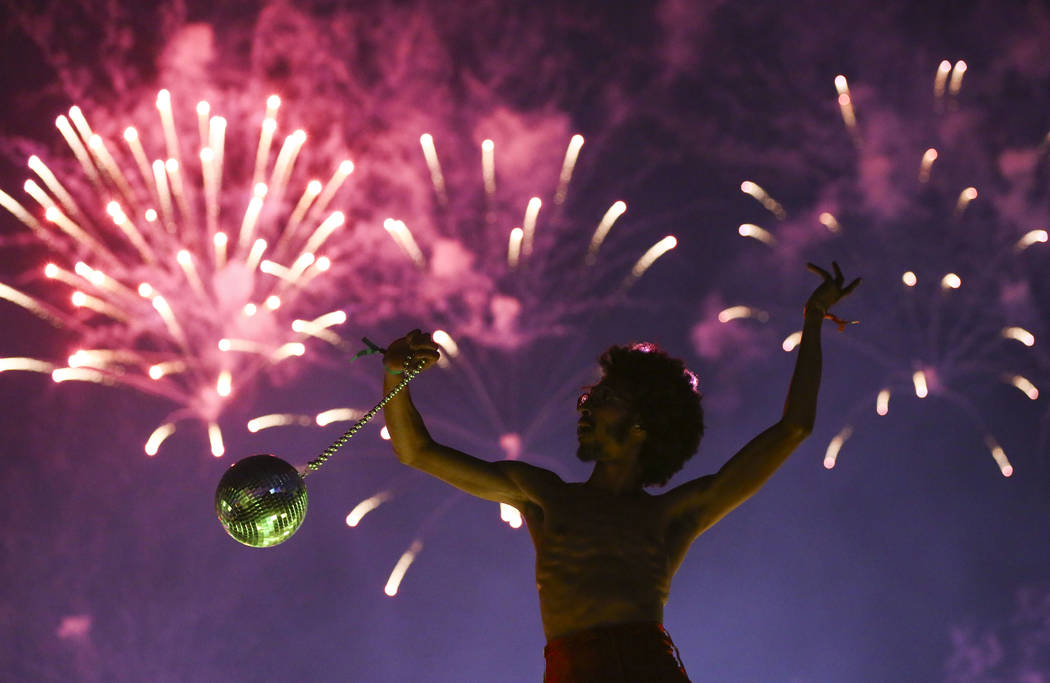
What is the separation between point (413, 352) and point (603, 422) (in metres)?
0.72

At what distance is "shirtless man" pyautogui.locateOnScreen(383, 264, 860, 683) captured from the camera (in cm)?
281

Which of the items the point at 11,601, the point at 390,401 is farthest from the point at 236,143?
the point at 390,401

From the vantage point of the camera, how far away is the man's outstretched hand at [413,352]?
10.3 feet

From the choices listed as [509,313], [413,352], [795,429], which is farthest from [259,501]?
[509,313]

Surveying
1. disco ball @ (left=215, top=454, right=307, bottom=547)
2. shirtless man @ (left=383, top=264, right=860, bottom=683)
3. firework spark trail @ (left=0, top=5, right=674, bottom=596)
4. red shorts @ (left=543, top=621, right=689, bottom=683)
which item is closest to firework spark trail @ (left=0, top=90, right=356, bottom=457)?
firework spark trail @ (left=0, top=5, right=674, bottom=596)

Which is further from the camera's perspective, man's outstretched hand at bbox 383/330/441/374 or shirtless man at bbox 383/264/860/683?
man's outstretched hand at bbox 383/330/441/374

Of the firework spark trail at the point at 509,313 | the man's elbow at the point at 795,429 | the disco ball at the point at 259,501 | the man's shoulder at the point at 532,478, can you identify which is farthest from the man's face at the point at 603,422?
the firework spark trail at the point at 509,313

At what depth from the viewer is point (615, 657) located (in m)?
2.72

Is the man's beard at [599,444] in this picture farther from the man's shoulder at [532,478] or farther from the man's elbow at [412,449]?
the man's elbow at [412,449]

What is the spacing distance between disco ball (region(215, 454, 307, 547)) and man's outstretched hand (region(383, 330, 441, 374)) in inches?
19.4

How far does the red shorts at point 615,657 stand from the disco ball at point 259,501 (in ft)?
3.14

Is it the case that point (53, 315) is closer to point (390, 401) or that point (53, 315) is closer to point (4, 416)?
point (4, 416)

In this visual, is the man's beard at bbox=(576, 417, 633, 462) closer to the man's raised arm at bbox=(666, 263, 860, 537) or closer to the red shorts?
the man's raised arm at bbox=(666, 263, 860, 537)

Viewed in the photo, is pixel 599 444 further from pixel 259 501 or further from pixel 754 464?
pixel 259 501
